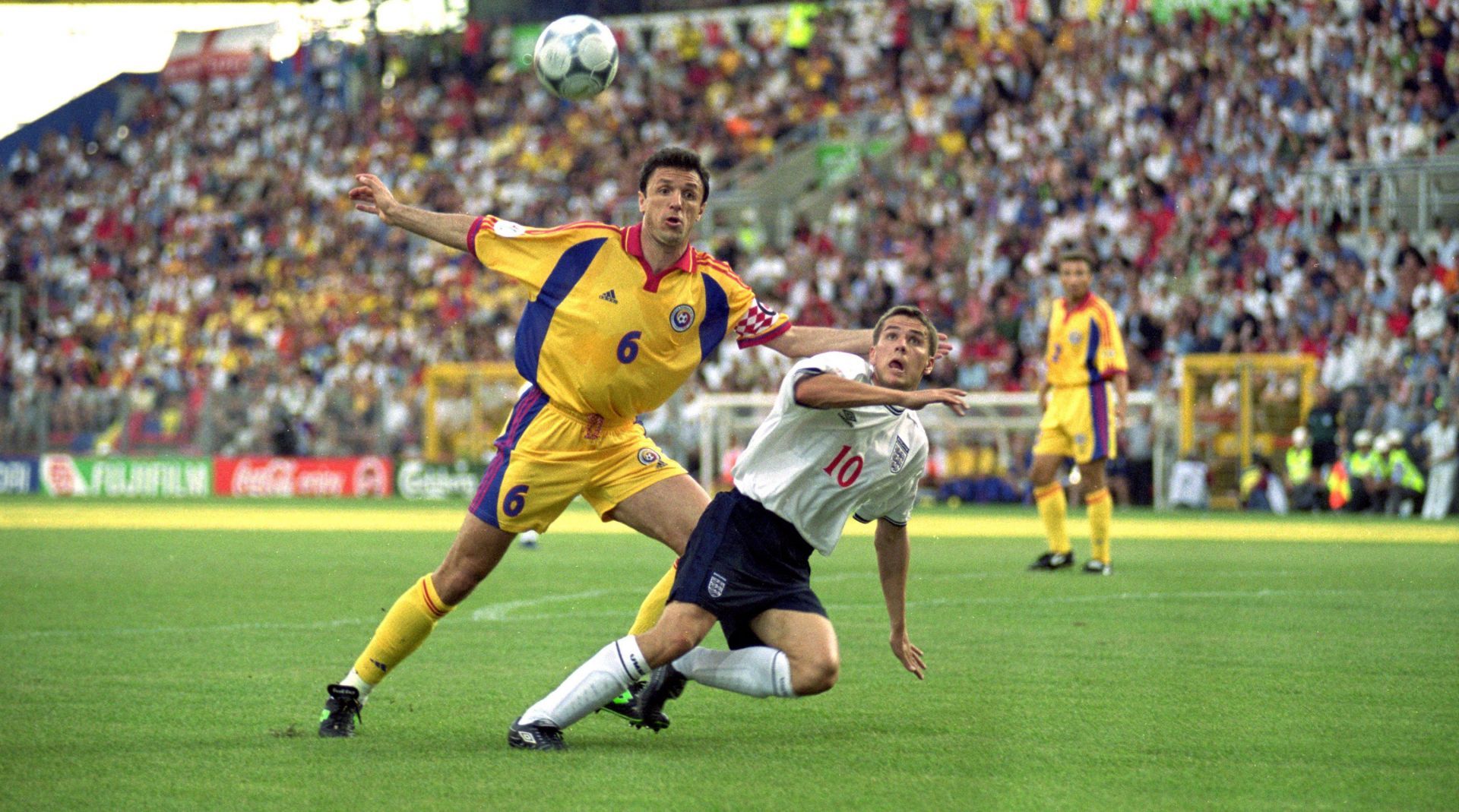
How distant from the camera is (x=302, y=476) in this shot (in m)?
29.6

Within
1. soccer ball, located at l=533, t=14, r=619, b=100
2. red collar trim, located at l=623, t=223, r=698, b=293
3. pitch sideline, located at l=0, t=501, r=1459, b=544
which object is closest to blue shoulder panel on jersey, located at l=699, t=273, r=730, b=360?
red collar trim, located at l=623, t=223, r=698, b=293

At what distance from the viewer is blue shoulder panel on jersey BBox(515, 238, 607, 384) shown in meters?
6.38

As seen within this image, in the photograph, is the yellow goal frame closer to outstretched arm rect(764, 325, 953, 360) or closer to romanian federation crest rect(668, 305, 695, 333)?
outstretched arm rect(764, 325, 953, 360)

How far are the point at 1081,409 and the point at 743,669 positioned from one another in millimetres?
7754

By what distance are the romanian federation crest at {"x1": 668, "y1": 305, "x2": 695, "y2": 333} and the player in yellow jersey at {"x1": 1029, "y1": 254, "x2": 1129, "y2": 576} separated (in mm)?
6962

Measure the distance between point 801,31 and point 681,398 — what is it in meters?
10.9

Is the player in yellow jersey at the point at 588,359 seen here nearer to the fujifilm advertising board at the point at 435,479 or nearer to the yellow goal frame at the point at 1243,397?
the yellow goal frame at the point at 1243,397

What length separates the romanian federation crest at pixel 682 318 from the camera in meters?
6.41

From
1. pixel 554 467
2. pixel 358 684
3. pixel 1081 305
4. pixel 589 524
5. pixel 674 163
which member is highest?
pixel 674 163

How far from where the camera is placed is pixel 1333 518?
20.5 meters

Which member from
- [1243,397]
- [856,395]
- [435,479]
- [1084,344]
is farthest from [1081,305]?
[435,479]

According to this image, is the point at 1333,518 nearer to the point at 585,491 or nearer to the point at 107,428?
the point at 585,491

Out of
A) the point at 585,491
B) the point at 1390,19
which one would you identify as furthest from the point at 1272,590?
the point at 1390,19

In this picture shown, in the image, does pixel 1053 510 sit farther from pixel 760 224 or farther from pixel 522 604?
pixel 760 224
